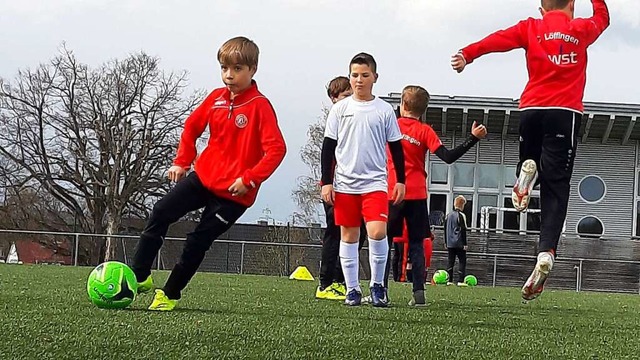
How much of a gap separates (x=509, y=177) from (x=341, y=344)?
92.8 feet

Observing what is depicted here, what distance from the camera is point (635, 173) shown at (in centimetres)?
3234

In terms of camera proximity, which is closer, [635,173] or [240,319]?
[240,319]

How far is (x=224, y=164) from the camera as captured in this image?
5.87 metres

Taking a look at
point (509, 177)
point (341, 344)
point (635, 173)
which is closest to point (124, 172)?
point (509, 177)

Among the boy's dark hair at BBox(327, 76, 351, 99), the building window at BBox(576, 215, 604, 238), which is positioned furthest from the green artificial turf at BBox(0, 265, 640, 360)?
the building window at BBox(576, 215, 604, 238)

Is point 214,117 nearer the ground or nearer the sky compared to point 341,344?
nearer the sky

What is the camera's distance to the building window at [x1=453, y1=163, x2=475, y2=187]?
3198cm

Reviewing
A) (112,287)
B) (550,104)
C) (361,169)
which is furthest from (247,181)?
(550,104)

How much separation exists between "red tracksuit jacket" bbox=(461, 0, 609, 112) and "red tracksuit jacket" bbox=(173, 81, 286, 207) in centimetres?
178

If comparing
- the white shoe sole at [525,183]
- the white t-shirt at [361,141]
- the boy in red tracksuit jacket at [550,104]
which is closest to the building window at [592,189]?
the white t-shirt at [361,141]

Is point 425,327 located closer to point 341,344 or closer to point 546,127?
point 341,344

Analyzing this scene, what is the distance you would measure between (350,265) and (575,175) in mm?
27172

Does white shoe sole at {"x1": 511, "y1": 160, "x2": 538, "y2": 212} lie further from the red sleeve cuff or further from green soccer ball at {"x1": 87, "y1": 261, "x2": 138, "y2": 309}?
green soccer ball at {"x1": 87, "y1": 261, "x2": 138, "y2": 309}

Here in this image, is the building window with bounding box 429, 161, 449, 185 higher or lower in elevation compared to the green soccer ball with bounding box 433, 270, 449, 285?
higher
